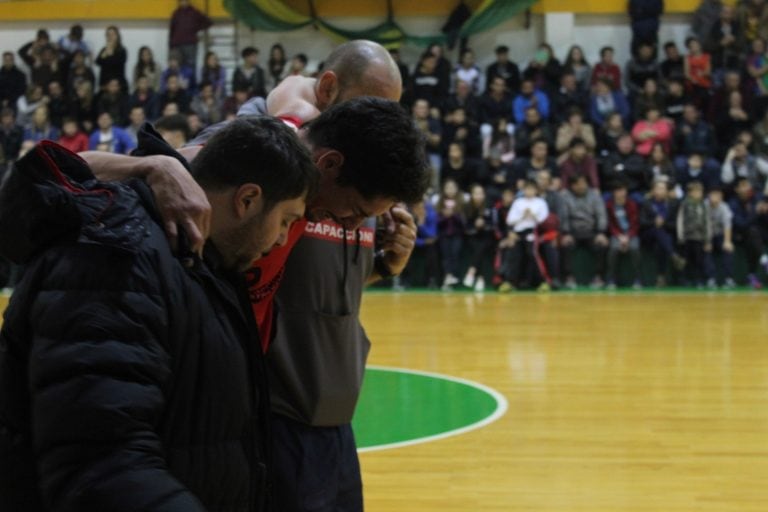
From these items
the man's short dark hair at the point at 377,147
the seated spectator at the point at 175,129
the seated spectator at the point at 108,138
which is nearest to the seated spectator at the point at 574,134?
the seated spectator at the point at 108,138

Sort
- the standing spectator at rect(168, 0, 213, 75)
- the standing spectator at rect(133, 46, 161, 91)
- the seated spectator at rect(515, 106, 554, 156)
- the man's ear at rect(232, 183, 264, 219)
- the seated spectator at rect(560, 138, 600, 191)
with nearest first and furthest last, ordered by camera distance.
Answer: the man's ear at rect(232, 183, 264, 219), the seated spectator at rect(560, 138, 600, 191), the seated spectator at rect(515, 106, 554, 156), the standing spectator at rect(133, 46, 161, 91), the standing spectator at rect(168, 0, 213, 75)

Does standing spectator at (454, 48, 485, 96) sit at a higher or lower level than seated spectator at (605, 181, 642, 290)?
higher

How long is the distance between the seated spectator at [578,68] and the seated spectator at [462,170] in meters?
2.72

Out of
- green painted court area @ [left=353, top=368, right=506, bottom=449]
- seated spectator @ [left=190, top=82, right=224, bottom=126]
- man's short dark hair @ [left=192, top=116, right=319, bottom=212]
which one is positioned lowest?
green painted court area @ [left=353, top=368, right=506, bottom=449]

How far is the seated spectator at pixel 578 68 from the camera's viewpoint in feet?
57.5

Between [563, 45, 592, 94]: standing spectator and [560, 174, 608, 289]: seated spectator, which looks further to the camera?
[563, 45, 592, 94]: standing spectator

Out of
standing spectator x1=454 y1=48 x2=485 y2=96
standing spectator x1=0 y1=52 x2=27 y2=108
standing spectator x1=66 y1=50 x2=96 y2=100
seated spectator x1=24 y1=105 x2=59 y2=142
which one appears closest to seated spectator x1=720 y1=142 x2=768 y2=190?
standing spectator x1=454 y1=48 x2=485 y2=96

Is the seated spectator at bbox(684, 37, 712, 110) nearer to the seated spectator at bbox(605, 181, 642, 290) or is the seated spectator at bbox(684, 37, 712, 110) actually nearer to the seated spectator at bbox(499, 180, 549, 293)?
the seated spectator at bbox(605, 181, 642, 290)

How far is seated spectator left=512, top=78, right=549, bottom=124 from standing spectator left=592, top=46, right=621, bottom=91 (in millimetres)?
905

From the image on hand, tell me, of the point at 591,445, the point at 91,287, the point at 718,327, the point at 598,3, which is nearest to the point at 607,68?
the point at 598,3

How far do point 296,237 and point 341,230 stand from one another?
0.93ft

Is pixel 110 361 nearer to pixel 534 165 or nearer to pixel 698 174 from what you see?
pixel 534 165

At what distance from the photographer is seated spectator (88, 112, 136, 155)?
1552cm

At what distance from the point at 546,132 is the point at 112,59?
716 centimetres
